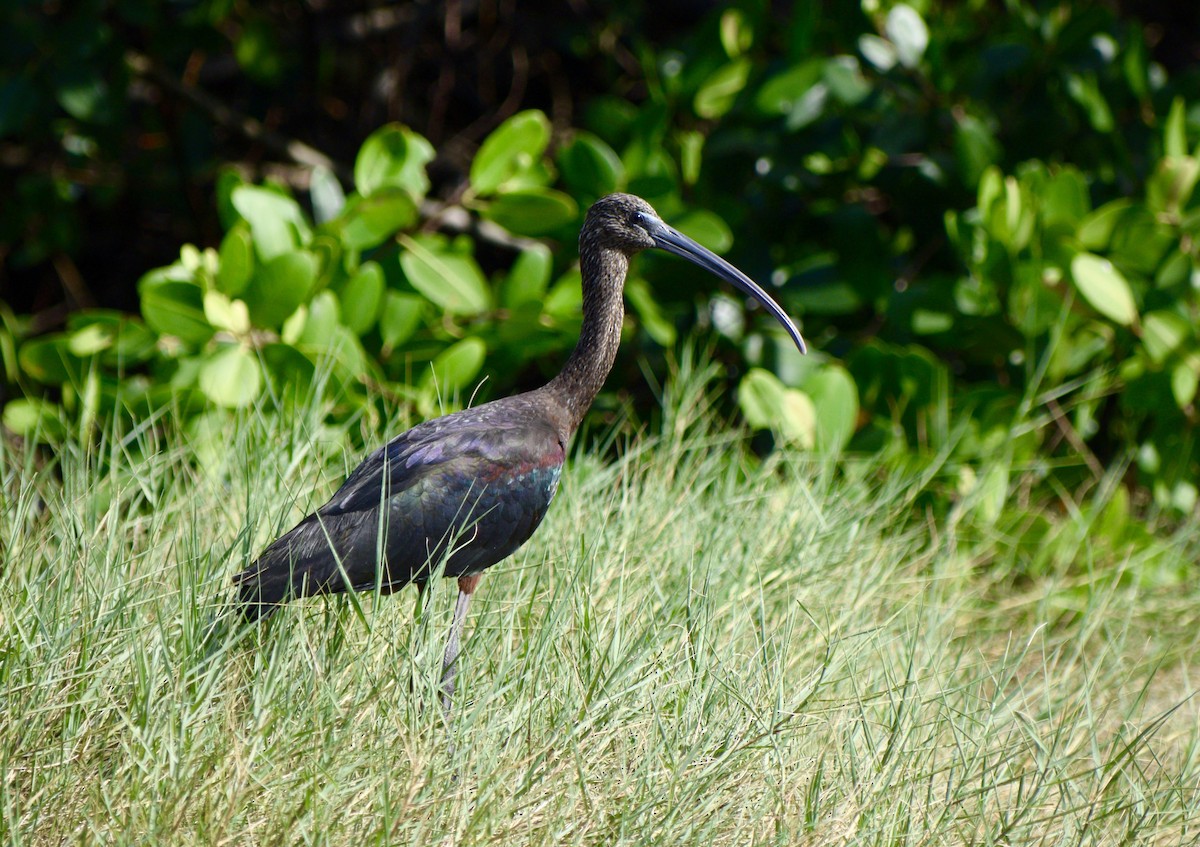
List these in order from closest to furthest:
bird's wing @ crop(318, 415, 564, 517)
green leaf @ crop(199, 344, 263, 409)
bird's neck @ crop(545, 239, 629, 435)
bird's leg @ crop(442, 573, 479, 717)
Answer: bird's leg @ crop(442, 573, 479, 717), bird's wing @ crop(318, 415, 564, 517), bird's neck @ crop(545, 239, 629, 435), green leaf @ crop(199, 344, 263, 409)

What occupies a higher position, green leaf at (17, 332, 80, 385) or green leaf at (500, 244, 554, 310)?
green leaf at (500, 244, 554, 310)

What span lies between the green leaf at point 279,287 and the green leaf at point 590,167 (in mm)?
1007

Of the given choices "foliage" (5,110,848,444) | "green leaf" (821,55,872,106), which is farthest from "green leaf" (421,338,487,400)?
"green leaf" (821,55,872,106)

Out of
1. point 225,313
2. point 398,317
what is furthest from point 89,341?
point 398,317

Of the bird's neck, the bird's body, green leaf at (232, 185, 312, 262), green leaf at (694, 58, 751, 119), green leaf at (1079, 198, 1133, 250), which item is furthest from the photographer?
green leaf at (694, 58, 751, 119)

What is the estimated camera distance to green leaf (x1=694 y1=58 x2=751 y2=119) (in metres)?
4.50

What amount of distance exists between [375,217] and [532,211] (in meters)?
0.51

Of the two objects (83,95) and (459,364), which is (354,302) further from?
(83,95)

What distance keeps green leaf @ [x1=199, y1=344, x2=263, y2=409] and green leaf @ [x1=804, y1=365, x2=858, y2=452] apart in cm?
173

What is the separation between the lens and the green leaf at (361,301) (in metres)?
3.91

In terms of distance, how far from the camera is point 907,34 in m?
4.41

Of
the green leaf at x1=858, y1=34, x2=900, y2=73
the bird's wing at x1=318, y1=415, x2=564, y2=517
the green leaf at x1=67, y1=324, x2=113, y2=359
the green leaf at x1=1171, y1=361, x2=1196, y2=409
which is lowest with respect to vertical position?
the green leaf at x1=1171, y1=361, x2=1196, y2=409

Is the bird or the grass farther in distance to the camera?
the bird

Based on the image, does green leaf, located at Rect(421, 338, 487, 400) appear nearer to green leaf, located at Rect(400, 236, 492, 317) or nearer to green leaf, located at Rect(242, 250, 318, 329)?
green leaf, located at Rect(400, 236, 492, 317)
